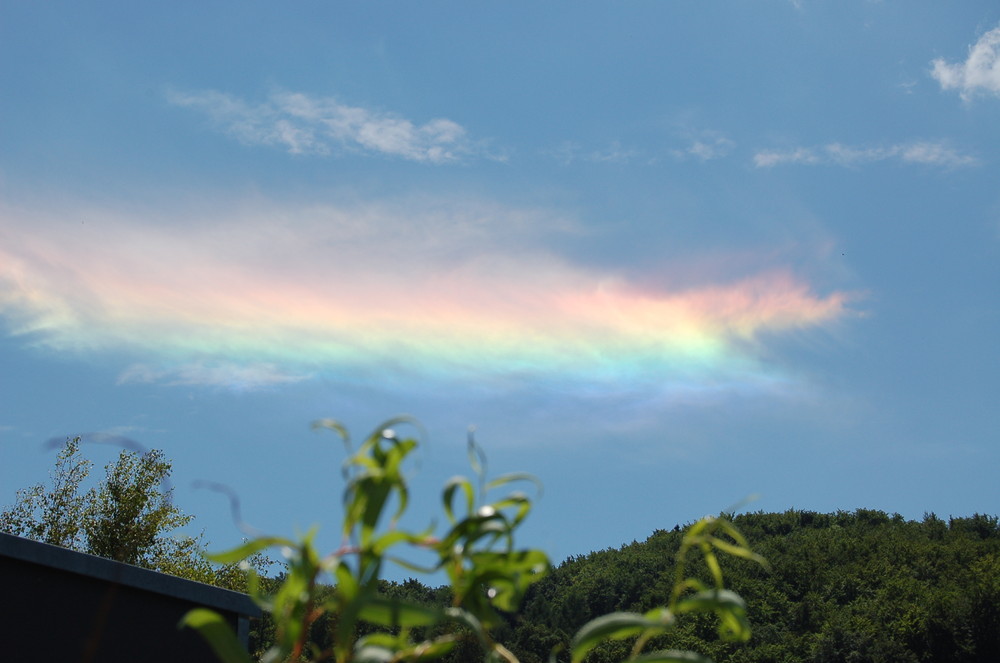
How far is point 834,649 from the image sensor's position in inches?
1495

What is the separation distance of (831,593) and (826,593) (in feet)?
0.85

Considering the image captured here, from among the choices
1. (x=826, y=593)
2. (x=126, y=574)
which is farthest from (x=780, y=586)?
(x=126, y=574)

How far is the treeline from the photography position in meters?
37.2

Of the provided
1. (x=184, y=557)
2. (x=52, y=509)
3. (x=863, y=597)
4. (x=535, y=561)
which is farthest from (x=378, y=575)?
(x=863, y=597)

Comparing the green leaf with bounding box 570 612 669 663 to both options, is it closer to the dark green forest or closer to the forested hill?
the dark green forest

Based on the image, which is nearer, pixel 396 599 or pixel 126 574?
pixel 396 599

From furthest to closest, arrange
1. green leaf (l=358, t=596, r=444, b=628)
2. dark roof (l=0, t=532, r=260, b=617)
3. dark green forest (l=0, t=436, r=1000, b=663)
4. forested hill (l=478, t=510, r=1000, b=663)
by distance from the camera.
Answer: forested hill (l=478, t=510, r=1000, b=663) → dark green forest (l=0, t=436, r=1000, b=663) → dark roof (l=0, t=532, r=260, b=617) → green leaf (l=358, t=596, r=444, b=628)

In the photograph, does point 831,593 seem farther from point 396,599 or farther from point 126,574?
point 396,599

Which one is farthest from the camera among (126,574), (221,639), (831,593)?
(831,593)

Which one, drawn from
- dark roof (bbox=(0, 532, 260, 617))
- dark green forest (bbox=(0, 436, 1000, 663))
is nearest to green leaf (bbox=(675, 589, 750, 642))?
Result: dark roof (bbox=(0, 532, 260, 617))

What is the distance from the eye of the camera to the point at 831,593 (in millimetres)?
44375

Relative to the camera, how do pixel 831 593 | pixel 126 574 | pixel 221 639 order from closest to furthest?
pixel 221 639 → pixel 126 574 → pixel 831 593

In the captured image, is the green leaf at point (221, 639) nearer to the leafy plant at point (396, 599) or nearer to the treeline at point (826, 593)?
the leafy plant at point (396, 599)

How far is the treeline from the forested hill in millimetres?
70
